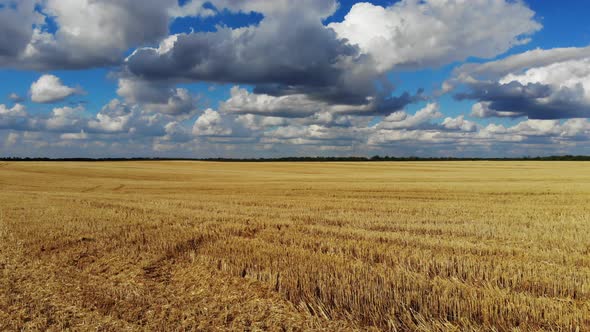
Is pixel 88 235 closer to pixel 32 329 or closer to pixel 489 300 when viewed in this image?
pixel 32 329

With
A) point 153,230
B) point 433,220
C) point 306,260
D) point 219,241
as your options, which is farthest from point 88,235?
point 433,220

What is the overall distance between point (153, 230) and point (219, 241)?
306 cm

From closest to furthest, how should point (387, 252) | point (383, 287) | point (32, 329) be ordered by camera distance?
point (32, 329) → point (383, 287) → point (387, 252)

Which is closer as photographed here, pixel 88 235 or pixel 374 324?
pixel 374 324

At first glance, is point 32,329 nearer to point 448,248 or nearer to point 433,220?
point 448,248

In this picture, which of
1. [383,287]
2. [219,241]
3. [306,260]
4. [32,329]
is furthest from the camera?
[219,241]

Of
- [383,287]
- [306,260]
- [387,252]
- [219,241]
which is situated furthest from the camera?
[219,241]

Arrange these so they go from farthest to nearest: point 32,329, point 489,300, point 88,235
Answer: point 88,235, point 489,300, point 32,329

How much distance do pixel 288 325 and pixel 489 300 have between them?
3.19m

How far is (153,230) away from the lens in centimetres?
1312

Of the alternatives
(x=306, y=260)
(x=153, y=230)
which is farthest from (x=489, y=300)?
(x=153, y=230)

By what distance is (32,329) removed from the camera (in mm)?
5879

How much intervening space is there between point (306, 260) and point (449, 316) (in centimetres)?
357

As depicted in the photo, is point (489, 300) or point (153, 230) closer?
point (489, 300)
